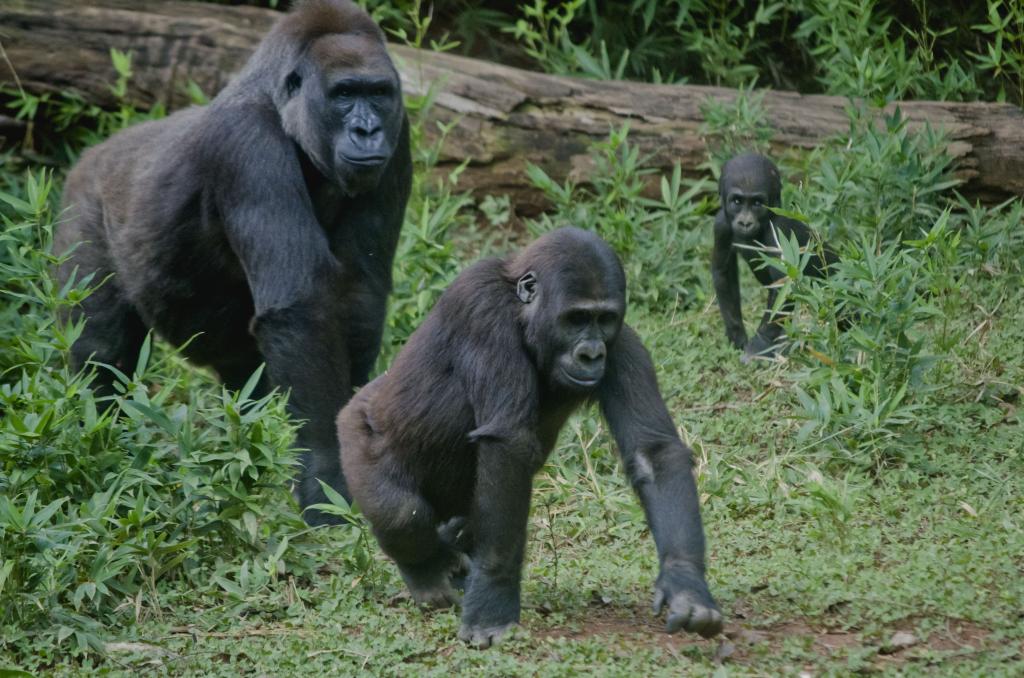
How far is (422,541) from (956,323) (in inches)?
140

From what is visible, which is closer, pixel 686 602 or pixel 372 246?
pixel 686 602

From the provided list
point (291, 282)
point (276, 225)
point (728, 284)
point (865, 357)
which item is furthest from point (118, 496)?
point (728, 284)

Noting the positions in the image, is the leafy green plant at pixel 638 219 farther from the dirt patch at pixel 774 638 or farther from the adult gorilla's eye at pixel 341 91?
the dirt patch at pixel 774 638

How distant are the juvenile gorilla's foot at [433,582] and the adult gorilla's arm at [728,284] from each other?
3.02 m

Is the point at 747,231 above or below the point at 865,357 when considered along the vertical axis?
above

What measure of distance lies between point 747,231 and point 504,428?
332 centimetres

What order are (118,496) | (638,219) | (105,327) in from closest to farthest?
1. (118,496)
2. (105,327)
3. (638,219)

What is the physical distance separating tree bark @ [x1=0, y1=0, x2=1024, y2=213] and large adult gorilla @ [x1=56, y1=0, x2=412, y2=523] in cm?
215

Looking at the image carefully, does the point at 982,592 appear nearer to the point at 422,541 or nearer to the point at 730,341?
the point at 422,541

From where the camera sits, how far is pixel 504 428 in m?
3.97

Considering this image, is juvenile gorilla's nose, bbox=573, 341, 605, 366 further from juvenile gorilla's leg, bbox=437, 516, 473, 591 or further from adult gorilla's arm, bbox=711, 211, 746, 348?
adult gorilla's arm, bbox=711, 211, 746, 348

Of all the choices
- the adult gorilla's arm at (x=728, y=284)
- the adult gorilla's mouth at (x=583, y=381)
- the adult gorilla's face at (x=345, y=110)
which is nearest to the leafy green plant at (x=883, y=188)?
the adult gorilla's arm at (x=728, y=284)

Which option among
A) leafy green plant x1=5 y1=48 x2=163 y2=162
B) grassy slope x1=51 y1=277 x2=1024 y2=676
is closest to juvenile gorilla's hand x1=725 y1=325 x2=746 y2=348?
grassy slope x1=51 y1=277 x2=1024 y2=676

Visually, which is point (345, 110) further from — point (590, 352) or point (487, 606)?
point (487, 606)
